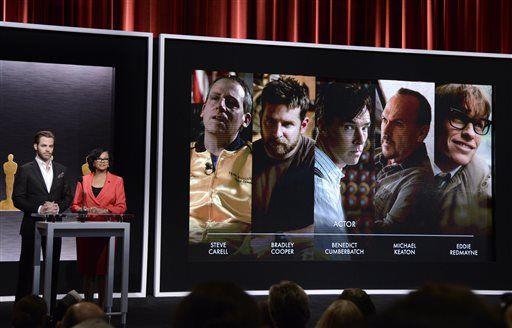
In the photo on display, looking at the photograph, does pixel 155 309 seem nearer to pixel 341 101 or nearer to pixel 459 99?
pixel 341 101

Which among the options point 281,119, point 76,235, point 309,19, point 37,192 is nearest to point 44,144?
point 37,192

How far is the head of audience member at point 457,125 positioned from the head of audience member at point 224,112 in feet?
Result: 5.63

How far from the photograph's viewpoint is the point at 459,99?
6594mm

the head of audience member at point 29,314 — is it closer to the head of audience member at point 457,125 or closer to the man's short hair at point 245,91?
the man's short hair at point 245,91

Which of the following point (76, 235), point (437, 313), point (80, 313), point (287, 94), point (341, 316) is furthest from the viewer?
point (287, 94)

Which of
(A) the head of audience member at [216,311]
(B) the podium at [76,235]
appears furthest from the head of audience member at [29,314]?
(B) the podium at [76,235]

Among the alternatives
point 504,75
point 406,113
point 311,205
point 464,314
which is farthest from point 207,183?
point 464,314

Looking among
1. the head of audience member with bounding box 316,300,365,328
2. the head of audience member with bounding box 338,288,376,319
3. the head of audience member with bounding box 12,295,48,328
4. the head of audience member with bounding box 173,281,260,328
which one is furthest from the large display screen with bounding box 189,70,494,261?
the head of audience member with bounding box 173,281,260,328

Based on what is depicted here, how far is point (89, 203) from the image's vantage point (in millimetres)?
4945

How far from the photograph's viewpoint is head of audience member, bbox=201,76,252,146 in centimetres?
619

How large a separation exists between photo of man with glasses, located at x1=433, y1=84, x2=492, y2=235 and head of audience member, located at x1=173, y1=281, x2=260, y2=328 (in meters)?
5.83

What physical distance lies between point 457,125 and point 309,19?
201cm

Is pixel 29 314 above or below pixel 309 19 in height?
below

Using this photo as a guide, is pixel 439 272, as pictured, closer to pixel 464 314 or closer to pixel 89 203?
pixel 89 203
